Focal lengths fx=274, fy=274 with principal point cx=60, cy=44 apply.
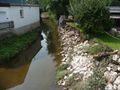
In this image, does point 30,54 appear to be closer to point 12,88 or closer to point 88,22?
point 88,22

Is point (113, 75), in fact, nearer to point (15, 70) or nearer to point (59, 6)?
point (15, 70)

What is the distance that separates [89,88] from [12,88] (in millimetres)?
5257

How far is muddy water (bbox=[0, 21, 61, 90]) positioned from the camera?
16905 millimetres

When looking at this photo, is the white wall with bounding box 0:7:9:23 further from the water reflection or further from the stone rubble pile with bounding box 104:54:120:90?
the stone rubble pile with bounding box 104:54:120:90

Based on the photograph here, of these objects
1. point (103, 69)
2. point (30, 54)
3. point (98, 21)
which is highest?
point (98, 21)

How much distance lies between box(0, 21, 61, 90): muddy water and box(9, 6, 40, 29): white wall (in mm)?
7309

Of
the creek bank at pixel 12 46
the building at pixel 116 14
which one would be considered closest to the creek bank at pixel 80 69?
the creek bank at pixel 12 46

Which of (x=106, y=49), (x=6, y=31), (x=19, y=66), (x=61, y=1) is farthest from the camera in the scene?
(x=61, y=1)

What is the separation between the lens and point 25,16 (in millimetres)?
39094

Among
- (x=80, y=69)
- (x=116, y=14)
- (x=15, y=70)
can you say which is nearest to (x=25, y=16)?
(x=116, y=14)

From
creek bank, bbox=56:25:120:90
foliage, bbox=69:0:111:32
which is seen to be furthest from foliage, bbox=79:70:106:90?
foliage, bbox=69:0:111:32

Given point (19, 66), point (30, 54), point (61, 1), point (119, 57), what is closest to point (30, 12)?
point (61, 1)

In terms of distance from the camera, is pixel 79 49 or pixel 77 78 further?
pixel 79 49

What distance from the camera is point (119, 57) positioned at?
15930 millimetres
